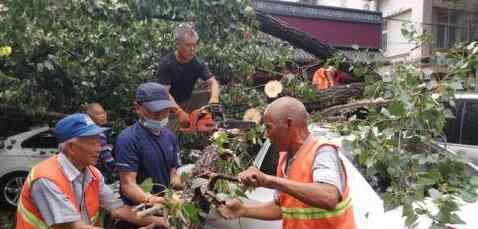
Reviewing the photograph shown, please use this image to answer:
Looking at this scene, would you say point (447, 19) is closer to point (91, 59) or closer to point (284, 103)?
point (91, 59)

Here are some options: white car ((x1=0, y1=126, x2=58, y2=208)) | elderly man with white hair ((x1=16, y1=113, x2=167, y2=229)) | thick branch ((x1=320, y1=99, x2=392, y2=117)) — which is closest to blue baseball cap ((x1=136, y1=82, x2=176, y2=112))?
elderly man with white hair ((x1=16, y1=113, x2=167, y2=229))

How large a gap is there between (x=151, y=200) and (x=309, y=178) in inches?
38.1

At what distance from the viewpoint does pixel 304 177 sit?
101 inches

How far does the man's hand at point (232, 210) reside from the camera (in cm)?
→ 301

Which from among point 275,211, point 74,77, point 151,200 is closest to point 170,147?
point 151,200

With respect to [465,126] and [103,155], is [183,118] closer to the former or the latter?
[103,155]

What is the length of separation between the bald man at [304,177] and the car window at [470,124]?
3.83m

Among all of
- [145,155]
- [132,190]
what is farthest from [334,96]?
[132,190]

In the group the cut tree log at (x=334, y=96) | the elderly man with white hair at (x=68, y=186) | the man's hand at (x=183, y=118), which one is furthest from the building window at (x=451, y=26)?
the elderly man with white hair at (x=68, y=186)

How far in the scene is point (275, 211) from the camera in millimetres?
3006

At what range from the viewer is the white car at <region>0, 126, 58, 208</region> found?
8.05 metres

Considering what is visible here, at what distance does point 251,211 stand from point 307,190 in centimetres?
73

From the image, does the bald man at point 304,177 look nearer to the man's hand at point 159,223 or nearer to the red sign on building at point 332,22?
the man's hand at point 159,223

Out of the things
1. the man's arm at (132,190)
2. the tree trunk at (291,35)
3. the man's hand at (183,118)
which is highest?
the tree trunk at (291,35)
